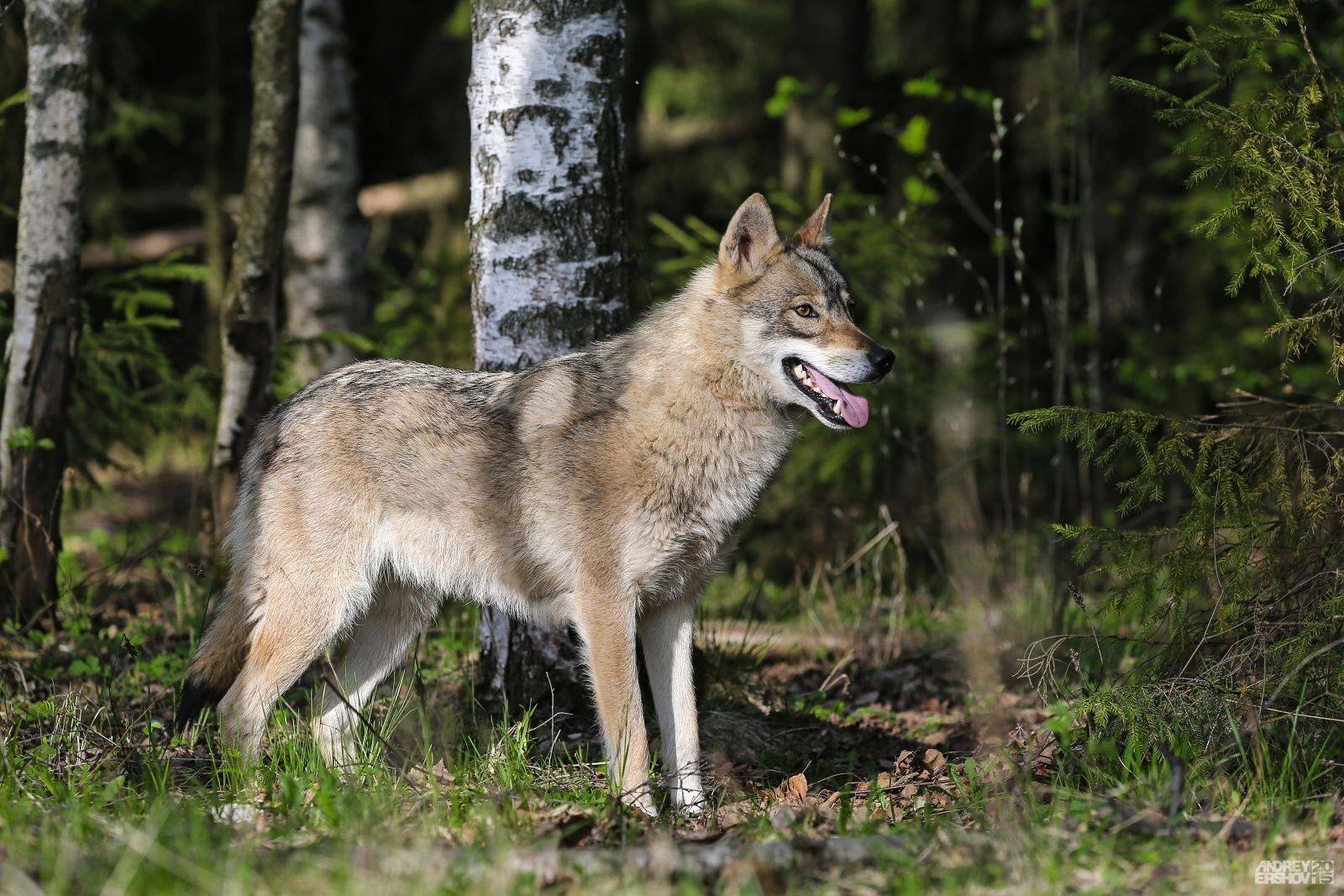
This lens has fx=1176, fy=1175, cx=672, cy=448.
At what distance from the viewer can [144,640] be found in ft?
19.9

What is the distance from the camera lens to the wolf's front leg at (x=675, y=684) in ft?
14.5

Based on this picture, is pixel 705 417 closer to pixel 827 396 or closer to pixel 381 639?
pixel 827 396

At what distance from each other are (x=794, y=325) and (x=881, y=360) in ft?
1.22

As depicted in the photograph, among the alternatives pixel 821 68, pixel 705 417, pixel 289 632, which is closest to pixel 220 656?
pixel 289 632

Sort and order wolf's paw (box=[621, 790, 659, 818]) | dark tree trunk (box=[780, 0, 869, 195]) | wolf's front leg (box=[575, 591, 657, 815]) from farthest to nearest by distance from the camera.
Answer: dark tree trunk (box=[780, 0, 869, 195]), wolf's front leg (box=[575, 591, 657, 815]), wolf's paw (box=[621, 790, 659, 818])

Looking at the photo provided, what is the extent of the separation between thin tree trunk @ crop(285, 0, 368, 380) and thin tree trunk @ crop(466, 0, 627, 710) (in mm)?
3517

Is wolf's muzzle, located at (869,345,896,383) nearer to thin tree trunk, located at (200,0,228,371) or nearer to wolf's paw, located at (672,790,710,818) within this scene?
wolf's paw, located at (672,790,710,818)

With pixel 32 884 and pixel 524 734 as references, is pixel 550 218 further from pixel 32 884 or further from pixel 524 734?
pixel 32 884

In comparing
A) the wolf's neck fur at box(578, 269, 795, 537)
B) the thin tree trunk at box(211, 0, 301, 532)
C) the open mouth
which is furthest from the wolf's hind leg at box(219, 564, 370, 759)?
the open mouth

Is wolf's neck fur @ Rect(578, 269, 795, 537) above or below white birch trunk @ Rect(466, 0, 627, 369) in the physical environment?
below

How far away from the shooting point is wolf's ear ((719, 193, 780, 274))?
4.48 meters

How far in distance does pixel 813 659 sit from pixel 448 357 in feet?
12.4

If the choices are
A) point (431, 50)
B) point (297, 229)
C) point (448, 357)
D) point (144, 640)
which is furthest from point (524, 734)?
point (431, 50)

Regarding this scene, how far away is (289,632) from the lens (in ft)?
15.2
